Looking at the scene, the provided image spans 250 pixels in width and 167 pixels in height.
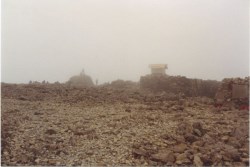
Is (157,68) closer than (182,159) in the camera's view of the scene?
No

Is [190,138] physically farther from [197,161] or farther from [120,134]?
[120,134]

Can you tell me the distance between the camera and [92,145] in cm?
801

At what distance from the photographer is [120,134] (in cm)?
871

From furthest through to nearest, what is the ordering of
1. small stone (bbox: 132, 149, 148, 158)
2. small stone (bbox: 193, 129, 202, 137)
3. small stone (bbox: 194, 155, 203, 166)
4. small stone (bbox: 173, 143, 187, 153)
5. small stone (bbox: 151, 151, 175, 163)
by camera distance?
small stone (bbox: 193, 129, 202, 137) → small stone (bbox: 173, 143, 187, 153) → small stone (bbox: 132, 149, 148, 158) → small stone (bbox: 151, 151, 175, 163) → small stone (bbox: 194, 155, 203, 166)

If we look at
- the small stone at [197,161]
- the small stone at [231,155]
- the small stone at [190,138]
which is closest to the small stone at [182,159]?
the small stone at [197,161]

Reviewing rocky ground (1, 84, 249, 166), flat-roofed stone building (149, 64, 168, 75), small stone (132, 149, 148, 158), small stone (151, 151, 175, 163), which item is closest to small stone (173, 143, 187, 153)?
rocky ground (1, 84, 249, 166)

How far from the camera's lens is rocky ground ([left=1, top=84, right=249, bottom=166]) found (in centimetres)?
738

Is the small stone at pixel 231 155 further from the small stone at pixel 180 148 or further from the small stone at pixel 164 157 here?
the small stone at pixel 164 157

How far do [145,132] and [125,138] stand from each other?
0.63m

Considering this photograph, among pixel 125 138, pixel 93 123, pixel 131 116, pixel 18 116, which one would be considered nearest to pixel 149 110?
pixel 131 116

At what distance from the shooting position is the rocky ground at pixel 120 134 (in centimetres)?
738

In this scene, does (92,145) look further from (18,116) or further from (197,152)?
(18,116)

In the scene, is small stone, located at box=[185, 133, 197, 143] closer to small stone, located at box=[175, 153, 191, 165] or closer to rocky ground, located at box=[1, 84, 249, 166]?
rocky ground, located at box=[1, 84, 249, 166]

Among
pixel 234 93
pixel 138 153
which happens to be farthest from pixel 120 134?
pixel 234 93
